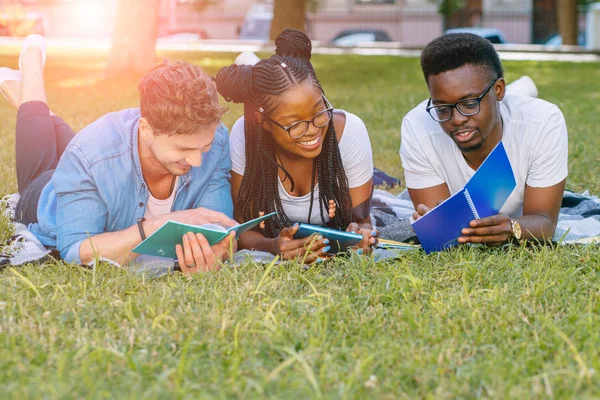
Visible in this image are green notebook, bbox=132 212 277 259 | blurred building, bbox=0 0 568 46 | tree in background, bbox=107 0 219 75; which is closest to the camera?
green notebook, bbox=132 212 277 259

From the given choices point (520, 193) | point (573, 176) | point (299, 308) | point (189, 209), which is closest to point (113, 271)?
point (189, 209)

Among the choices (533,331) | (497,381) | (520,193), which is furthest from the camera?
(520,193)

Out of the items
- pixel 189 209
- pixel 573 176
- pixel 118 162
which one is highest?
pixel 118 162

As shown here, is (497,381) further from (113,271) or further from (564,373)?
(113,271)

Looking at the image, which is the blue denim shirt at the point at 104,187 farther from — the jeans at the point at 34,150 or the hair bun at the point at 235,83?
the jeans at the point at 34,150

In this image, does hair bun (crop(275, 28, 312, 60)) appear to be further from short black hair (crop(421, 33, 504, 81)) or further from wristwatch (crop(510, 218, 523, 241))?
wristwatch (crop(510, 218, 523, 241))

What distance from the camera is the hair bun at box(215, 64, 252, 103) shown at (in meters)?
3.99

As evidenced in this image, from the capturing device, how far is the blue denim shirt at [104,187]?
12.3 ft

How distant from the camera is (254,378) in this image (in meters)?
2.59

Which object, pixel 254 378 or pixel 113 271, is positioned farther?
pixel 113 271

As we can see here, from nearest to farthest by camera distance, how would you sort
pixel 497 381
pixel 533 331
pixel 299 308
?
1. pixel 497 381
2. pixel 533 331
3. pixel 299 308

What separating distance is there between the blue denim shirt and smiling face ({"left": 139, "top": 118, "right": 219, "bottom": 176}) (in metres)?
0.21

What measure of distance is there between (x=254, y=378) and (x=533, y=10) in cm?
3326

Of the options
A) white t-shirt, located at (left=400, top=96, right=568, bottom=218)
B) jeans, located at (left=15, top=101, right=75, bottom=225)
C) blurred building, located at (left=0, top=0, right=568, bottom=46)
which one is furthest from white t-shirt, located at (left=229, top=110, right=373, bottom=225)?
blurred building, located at (left=0, top=0, right=568, bottom=46)
